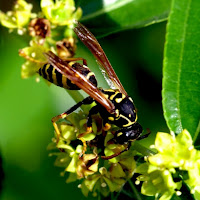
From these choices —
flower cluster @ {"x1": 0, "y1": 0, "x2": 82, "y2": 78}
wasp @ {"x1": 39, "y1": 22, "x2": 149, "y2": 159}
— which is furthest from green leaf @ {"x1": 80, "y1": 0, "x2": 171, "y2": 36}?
wasp @ {"x1": 39, "y1": 22, "x2": 149, "y2": 159}

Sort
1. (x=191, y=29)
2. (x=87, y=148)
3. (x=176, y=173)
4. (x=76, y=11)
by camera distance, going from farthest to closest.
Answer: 1. (x=76, y=11)
2. (x=87, y=148)
3. (x=176, y=173)
4. (x=191, y=29)

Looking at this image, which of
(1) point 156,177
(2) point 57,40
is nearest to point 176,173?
(1) point 156,177

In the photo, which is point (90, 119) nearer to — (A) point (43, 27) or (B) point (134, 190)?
(B) point (134, 190)

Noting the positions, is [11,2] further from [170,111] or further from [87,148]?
[170,111]

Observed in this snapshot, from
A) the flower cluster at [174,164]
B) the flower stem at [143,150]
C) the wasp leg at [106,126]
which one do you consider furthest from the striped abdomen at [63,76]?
Answer: the flower cluster at [174,164]

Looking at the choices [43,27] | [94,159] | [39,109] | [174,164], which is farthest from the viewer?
[39,109]

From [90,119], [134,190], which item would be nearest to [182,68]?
[90,119]

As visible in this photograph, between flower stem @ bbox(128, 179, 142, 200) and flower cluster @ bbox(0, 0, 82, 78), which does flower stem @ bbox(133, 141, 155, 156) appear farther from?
flower cluster @ bbox(0, 0, 82, 78)
